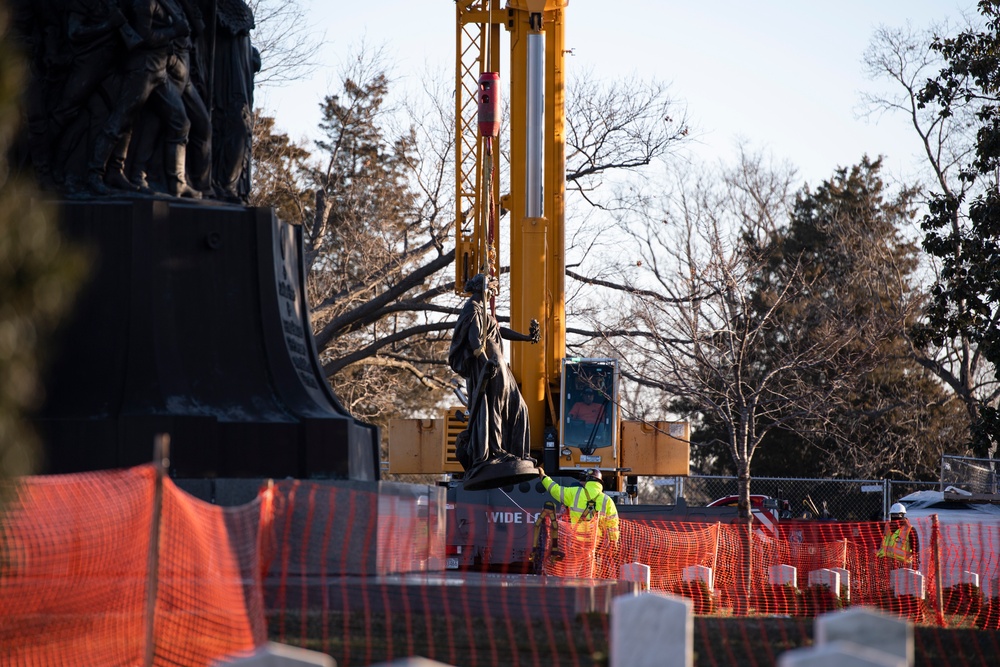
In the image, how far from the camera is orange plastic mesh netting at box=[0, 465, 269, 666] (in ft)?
22.5

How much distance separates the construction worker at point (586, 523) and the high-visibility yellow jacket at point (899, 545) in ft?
11.1

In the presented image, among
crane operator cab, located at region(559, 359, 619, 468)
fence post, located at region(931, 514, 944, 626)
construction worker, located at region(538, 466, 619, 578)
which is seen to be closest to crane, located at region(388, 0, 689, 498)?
crane operator cab, located at region(559, 359, 619, 468)

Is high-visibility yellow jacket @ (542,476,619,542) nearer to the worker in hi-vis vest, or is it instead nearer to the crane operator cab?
the worker in hi-vis vest

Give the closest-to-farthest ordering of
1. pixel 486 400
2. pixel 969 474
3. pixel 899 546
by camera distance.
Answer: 1. pixel 486 400
2. pixel 899 546
3. pixel 969 474

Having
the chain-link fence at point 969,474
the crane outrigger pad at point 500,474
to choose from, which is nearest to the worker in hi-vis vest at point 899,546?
the crane outrigger pad at point 500,474

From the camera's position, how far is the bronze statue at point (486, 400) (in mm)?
14789

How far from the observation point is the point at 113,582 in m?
7.20

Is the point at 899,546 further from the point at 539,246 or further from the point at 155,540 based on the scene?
the point at 155,540

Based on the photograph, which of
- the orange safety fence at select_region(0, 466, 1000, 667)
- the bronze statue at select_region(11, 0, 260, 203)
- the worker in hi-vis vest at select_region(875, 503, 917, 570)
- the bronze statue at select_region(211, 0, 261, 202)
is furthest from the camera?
the worker in hi-vis vest at select_region(875, 503, 917, 570)

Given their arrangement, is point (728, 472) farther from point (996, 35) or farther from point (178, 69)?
point (178, 69)

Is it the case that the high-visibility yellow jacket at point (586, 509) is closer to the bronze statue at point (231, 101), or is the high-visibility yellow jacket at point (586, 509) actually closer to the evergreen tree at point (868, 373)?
the bronze statue at point (231, 101)

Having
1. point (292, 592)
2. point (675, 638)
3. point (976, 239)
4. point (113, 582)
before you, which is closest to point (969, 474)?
point (976, 239)

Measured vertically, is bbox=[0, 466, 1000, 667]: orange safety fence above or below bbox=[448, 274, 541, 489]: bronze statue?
below

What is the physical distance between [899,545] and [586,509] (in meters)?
4.17
